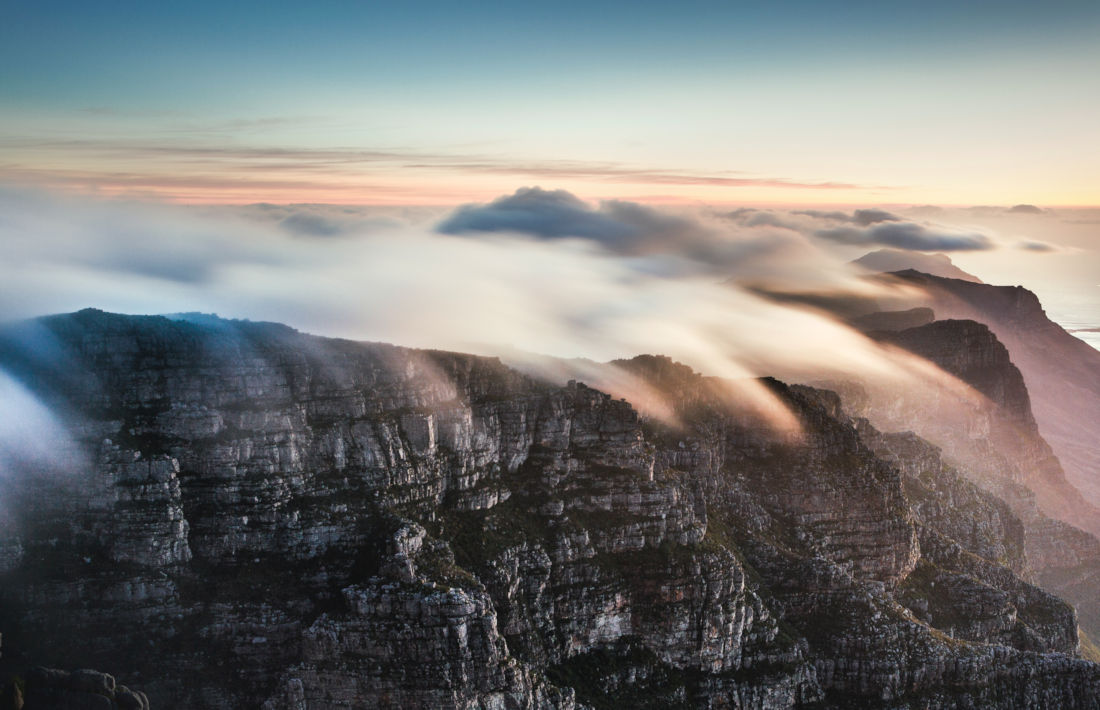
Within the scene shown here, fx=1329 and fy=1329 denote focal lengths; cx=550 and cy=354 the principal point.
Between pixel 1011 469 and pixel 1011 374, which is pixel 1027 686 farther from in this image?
pixel 1011 374

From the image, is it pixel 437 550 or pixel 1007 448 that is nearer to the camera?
pixel 437 550

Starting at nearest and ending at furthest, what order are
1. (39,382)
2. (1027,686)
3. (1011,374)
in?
(39,382) < (1027,686) < (1011,374)

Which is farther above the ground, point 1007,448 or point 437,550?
point 437,550

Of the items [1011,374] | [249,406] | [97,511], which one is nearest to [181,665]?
[97,511]

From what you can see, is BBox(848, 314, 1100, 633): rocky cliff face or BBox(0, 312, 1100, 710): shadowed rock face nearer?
BBox(0, 312, 1100, 710): shadowed rock face

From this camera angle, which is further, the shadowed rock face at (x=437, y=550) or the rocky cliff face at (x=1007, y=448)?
the rocky cliff face at (x=1007, y=448)

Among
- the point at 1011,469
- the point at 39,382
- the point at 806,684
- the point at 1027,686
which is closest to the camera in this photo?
the point at 39,382

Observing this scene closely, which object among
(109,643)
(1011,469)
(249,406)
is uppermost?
(249,406)

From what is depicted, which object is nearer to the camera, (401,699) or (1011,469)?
(401,699)
